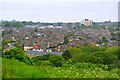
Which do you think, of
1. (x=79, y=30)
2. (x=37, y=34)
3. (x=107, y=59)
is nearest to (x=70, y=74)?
(x=107, y=59)

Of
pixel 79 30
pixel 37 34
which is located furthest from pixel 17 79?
pixel 79 30

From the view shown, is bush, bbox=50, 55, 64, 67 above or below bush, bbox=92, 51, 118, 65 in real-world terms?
above

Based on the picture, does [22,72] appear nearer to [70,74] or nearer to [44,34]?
[70,74]

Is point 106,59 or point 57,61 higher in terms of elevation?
point 57,61

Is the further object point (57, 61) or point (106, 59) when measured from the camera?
point (106, 59)

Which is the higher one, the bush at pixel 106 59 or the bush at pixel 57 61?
the bush at pixel 57 61

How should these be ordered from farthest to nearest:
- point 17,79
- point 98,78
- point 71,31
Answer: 1. point 71,31
2. point 98,78
3. point 17,79

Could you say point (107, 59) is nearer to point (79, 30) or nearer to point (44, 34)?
point (44, 34)

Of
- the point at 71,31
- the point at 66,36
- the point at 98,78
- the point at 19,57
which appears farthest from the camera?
the point at 71,31

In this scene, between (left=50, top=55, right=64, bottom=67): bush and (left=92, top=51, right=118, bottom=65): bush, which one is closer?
(left=50, top=55, right=64, bottom=67): bush

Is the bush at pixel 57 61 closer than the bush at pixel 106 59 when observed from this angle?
Yes

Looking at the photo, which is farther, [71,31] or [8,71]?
[71,31]
